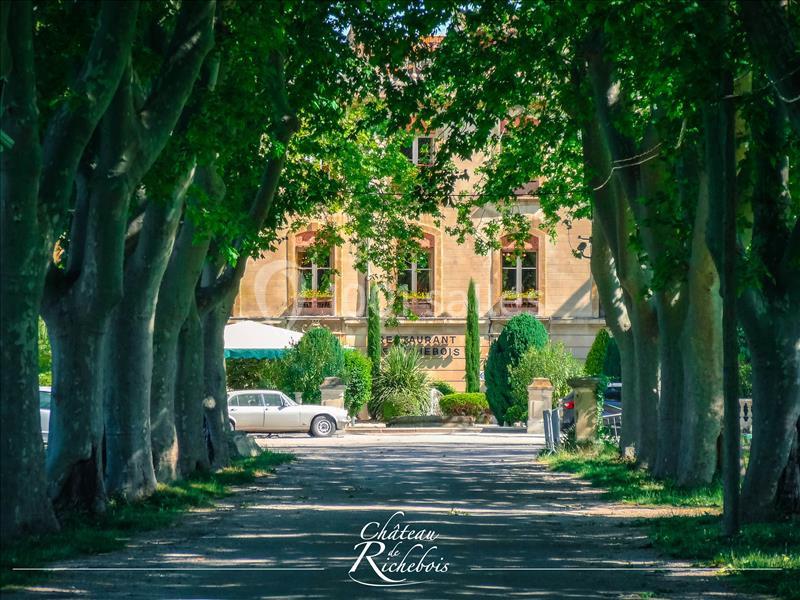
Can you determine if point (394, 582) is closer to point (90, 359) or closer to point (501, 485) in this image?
point (90, 359)

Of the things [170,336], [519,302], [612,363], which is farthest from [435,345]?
[170,336]

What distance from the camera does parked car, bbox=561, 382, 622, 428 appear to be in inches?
1276

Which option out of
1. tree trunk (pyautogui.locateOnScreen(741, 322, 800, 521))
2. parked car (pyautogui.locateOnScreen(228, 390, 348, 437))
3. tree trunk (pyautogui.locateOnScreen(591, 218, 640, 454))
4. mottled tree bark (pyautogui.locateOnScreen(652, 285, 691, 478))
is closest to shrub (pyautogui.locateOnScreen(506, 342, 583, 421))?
parked car (pyautogui.locateOnScreen(228, 390, 348, 437))

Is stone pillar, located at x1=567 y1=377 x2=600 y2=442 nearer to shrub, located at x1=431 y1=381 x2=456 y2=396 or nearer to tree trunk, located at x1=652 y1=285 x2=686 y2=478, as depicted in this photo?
tree trunk, located at x1=652 y1=285 x2=686 y2=478

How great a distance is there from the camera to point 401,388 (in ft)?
169

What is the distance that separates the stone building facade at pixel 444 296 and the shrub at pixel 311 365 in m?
10.4

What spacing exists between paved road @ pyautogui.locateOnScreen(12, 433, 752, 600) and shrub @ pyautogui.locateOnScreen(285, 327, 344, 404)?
25.0 metres

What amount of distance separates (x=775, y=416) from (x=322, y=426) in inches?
1176

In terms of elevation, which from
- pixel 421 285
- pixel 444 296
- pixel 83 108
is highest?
pixel 421 285

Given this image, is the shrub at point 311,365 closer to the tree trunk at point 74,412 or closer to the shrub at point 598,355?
the shrub at point 598,355

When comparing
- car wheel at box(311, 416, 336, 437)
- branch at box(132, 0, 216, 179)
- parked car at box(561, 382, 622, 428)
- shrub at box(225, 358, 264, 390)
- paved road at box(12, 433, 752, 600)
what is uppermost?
branch at box(132, 0, 216, 179)

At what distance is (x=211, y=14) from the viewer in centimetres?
Result: 1527

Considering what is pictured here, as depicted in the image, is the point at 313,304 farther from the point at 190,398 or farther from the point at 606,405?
the point at 190,398

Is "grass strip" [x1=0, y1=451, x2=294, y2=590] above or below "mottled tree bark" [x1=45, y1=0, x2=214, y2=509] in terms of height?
below
